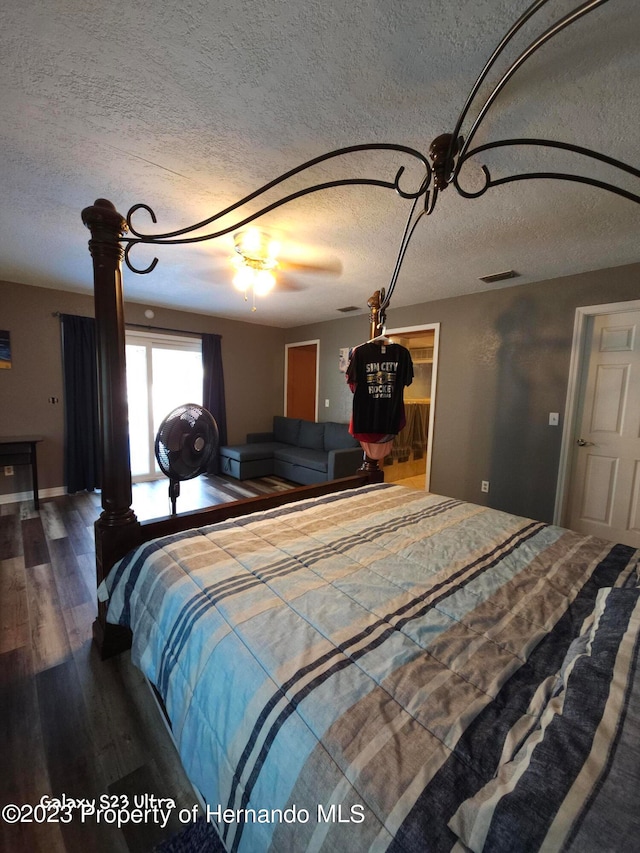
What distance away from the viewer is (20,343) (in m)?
3.75

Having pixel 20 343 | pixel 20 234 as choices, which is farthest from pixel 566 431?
pixel 20 343

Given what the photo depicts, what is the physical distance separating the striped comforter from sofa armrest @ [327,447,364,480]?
8.89ft

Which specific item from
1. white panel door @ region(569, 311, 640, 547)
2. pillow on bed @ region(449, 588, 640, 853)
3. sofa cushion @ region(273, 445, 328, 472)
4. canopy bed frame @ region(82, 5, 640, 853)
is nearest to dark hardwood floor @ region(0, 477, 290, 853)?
canopy bed frame @ region(82, 5, 640, 853)

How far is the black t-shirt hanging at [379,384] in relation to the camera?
89.6 inches

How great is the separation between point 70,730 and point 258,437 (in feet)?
14.5

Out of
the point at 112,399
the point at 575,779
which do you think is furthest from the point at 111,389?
the point at 575,779

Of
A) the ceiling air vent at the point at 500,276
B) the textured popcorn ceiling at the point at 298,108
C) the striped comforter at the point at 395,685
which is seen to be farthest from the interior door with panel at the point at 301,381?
the striped comforter at the point at 395,685

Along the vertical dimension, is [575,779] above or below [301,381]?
below

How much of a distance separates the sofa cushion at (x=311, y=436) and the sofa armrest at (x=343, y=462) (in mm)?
682

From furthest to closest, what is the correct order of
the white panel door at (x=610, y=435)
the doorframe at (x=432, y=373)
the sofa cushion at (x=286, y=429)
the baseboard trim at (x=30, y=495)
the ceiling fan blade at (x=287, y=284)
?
the sofa cushion at (x=286, y=429)
the doorframe at (x=432, y=373)
the baseboard trim at (x=30, y=495)
the ceiling fan blade at (x=287, y=284)
the white panel door at (x=610, y=435)

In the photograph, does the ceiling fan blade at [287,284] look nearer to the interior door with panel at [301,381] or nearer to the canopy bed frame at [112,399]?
the canopy bed frame at [112,399]

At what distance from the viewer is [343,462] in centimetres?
427

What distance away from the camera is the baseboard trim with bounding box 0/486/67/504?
12.3 ft

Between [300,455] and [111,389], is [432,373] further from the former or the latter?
[111,389]
